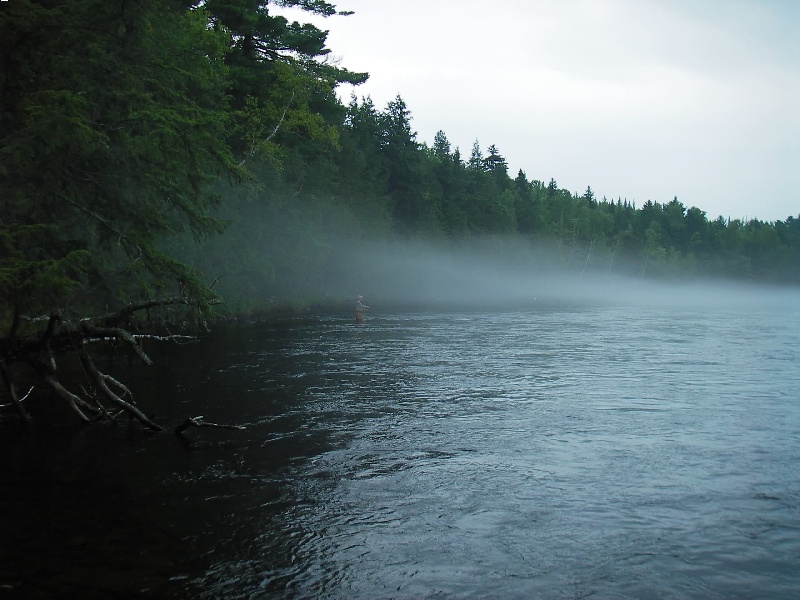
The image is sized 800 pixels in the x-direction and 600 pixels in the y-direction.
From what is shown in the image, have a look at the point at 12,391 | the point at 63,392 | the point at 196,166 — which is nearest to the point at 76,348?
the point at 63,392

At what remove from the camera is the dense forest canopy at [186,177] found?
13680mm

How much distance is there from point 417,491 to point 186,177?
11870 millimetres

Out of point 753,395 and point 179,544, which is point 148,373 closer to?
point 179,544

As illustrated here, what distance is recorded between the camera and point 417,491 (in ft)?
34.8

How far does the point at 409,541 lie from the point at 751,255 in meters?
161

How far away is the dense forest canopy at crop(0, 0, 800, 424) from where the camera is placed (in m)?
A: 13.7

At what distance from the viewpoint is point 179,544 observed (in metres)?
8.60

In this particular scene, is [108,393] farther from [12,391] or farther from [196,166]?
[196,166]

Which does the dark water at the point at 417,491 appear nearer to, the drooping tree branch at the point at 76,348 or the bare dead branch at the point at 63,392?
the bare dead branch at the point at 63,392

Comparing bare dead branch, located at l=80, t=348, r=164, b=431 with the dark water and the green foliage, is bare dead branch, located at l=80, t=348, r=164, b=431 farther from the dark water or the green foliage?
the green foliage

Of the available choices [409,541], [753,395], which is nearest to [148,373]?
[409,541]

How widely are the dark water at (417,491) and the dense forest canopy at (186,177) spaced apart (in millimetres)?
2576

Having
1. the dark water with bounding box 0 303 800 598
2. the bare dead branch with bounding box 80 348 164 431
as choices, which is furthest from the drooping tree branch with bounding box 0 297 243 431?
the dark water with bounding box 0 303 800 598

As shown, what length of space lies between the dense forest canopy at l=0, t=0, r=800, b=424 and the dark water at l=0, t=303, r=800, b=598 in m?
2.58
